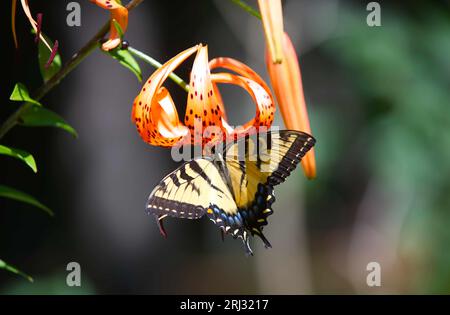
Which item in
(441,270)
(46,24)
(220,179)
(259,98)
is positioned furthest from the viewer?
(46,24)

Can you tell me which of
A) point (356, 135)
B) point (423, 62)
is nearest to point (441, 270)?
point (423, 62)

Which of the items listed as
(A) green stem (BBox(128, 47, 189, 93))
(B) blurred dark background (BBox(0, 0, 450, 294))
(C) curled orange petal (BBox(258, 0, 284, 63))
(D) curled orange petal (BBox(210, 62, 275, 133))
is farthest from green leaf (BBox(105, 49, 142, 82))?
(B) blurred dark background (BBox(0, 0, 450, 294))

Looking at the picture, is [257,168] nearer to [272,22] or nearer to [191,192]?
[191,192]

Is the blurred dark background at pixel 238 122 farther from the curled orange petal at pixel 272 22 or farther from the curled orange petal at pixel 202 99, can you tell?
the curled orange petal at pixel 272 22

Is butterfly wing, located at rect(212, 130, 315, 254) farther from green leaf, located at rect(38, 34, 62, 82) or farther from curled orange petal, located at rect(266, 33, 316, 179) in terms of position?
green leaf, located at rect(38, 34, 62, 82)
